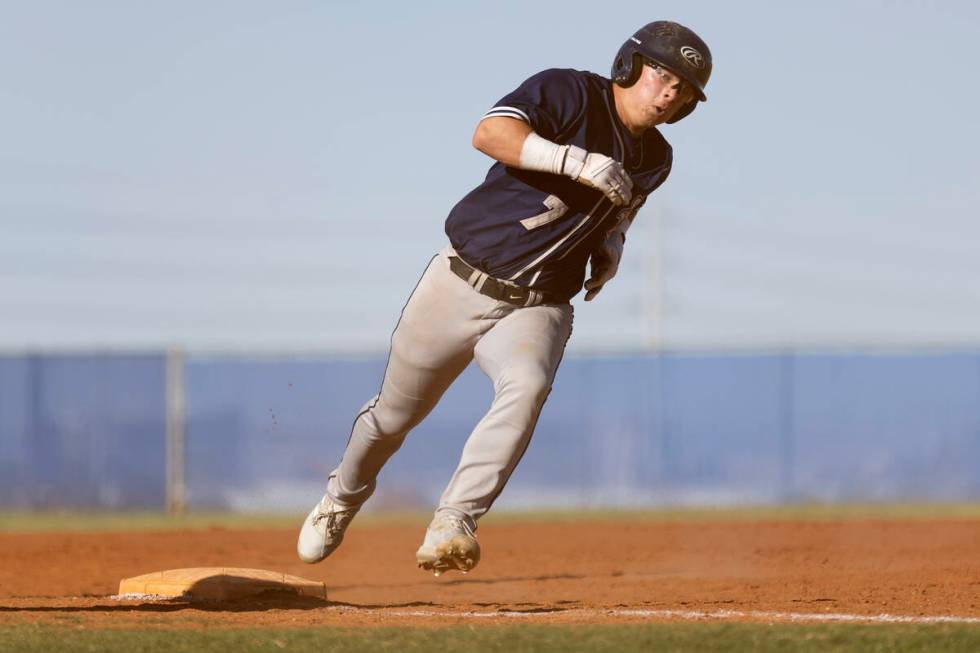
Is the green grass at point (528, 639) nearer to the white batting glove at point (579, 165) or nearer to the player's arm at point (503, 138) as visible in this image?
the white batting glove at point (579, 165)

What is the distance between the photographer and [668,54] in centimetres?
485

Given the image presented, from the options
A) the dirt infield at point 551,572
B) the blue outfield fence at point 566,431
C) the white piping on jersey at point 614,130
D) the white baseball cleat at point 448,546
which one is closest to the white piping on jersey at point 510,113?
the white piping on jersey at point 614,130

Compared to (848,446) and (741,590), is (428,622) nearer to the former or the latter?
(741,590)

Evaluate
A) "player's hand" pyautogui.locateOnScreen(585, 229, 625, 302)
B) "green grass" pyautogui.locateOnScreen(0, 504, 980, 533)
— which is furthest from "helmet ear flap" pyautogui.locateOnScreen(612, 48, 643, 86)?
"green grass" pyautogui.locateOnScreen(0, 504, 980, 533)

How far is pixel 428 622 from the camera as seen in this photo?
5109mm

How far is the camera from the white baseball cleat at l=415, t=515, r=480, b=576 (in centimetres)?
454

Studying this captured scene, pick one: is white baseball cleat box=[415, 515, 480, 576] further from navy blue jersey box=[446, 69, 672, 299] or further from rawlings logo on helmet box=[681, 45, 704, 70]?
rawlings logo on helmet box=[681, 45, 704, 70]

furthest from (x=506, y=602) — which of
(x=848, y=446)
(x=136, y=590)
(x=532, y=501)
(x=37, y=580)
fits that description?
(x=848, y=446)

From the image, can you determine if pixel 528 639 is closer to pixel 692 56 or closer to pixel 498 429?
pixel 498 429

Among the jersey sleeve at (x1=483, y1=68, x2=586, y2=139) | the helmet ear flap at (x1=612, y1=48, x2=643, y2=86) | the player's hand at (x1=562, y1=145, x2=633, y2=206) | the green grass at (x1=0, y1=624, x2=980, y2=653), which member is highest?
the helmet ear flap at (x1=612, y1=48, x2=643, y2=86)

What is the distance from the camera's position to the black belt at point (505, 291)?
16.6 feet

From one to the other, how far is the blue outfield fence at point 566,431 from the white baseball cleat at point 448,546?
11.4 m

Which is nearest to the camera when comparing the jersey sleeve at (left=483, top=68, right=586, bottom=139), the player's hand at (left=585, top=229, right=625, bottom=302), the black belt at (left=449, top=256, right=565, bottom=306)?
the jersey sleeve at (left=483, top=68, right=586, bottom=139)

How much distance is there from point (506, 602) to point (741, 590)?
Answer: 1092mm
